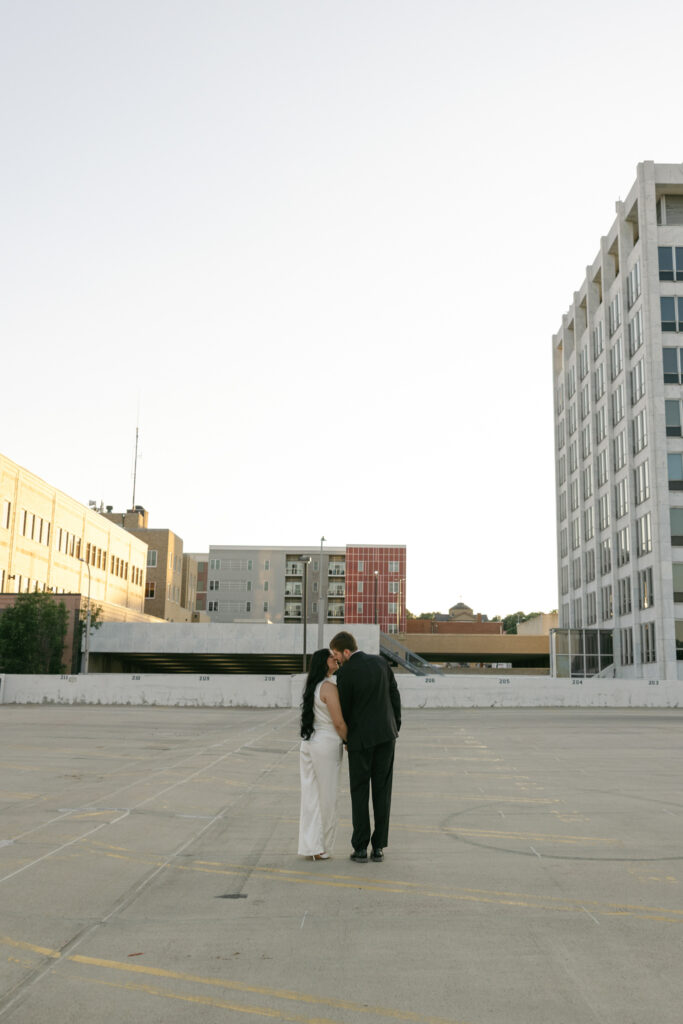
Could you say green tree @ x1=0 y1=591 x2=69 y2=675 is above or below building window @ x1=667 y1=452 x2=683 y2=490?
below

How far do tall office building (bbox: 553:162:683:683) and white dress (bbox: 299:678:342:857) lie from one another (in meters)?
47.8

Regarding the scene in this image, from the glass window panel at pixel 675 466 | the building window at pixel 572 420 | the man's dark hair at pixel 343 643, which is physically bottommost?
the man's dark hair at pixel 343 643

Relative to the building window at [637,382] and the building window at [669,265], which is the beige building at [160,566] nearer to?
the building window at [637,382]

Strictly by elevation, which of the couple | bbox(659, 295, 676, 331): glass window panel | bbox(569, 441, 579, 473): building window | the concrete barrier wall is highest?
bbox(659, 295, 676, 331): glass window panel

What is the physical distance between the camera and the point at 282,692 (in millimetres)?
39469

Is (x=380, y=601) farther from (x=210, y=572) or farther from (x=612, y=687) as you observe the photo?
(x=612, y=687)

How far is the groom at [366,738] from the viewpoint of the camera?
7.83 metres

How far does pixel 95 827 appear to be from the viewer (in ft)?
29.9

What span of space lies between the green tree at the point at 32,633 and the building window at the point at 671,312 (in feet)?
134

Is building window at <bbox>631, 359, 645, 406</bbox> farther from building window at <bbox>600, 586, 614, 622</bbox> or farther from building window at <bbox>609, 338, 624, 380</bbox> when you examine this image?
building window at <bbox>600, 586, 614, 622</bbox>

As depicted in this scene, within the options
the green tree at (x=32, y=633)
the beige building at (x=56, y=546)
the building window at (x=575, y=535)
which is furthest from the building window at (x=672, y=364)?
the green tree at (x=32, y=633)

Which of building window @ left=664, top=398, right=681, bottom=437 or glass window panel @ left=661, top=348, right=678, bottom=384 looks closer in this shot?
building window @ left=664, top=398, right=681, bottom=437

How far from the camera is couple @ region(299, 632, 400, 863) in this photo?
306 inches

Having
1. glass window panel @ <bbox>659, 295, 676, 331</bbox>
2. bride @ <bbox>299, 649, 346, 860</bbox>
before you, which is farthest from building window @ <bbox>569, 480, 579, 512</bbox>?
bride @ <bbox>299, 649, 346, 860</bbox>
